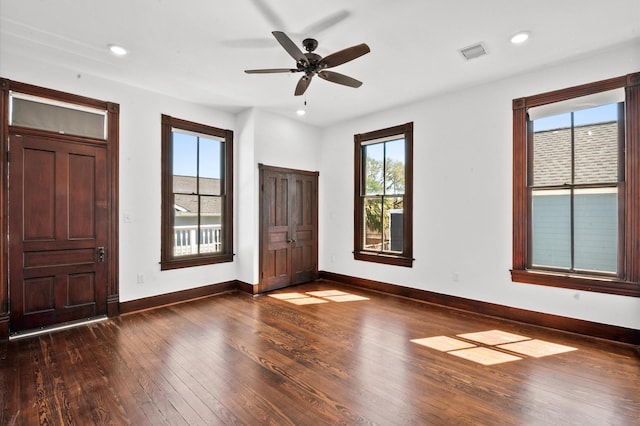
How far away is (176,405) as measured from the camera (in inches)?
84.5

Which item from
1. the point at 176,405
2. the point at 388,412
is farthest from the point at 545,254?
the point at 176,405

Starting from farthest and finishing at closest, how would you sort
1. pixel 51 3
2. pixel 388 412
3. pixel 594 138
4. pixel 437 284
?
pixel 437 284, pixel 594 138, pixel 51 3, pixel 388 412

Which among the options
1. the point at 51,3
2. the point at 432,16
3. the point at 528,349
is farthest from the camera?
the point at 528,349

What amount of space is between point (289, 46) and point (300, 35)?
47cm

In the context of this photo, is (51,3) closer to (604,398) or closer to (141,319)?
(141,319)

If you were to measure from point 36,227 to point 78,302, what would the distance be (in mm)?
1017

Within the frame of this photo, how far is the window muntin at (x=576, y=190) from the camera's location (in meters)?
3.33

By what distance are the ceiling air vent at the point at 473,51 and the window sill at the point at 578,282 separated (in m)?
2.62

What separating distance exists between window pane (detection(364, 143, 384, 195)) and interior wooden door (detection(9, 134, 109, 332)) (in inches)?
160

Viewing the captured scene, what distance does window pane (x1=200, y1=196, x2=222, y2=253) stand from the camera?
500 centimetres

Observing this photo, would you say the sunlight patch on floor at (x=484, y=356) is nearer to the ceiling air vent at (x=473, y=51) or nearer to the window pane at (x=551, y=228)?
the window pane at (x=551, y=228)

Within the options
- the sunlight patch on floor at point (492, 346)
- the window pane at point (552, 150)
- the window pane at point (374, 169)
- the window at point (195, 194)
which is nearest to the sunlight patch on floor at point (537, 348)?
the sunlight patch on floor at point (492, 346)

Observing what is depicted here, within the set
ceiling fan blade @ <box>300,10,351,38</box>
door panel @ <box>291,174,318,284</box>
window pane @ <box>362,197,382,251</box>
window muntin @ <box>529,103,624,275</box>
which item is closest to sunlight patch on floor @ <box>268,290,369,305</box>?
door panel @ <box>291,174,318,284</box>

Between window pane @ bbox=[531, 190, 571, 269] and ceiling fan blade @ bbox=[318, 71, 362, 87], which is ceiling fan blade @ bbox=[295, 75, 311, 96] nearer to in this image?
ceiling fan blade @ bbox=[318, 71, 362, 87]
